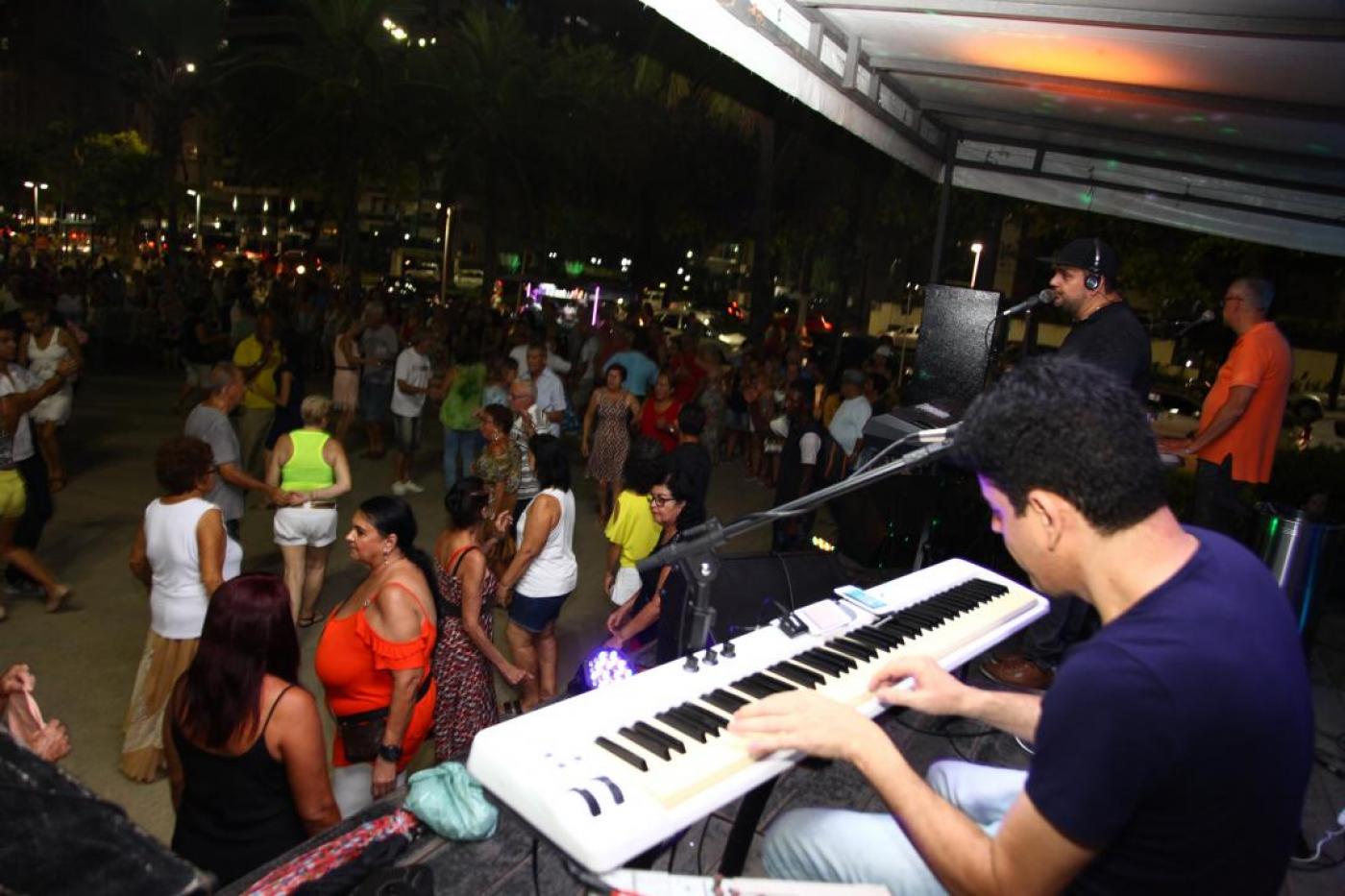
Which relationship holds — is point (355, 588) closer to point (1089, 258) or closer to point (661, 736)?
point (661, 736)

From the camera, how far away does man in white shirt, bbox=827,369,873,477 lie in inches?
334

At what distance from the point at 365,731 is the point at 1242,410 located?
15.5ft

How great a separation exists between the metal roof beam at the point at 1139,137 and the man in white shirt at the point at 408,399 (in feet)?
18.4

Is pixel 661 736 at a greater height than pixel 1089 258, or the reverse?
pixel 1089 258

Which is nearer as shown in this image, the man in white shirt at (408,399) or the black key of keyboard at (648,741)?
the black key of keyboard at (648,741)

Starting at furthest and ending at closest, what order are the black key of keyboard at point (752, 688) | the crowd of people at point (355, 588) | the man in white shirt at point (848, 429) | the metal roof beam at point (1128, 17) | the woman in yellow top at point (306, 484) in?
the man in white shirt at point (848, 429) < the woman in yellow top at point (306, 484) < the metal roof beam at point (1128, 17) < the crowd of people at point (355, 588) < the black key of keyboard at point (752, 688)

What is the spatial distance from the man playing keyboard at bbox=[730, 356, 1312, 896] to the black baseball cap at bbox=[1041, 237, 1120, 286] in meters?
2.67

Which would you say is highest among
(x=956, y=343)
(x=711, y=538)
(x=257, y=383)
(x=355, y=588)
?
(x=956, y=343)

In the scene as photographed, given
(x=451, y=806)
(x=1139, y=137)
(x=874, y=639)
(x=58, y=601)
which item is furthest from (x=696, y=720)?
(x=1139, y=137)

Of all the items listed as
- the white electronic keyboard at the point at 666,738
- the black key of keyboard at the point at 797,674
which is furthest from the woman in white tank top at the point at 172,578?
the black key of keyboard at the point at 797,674

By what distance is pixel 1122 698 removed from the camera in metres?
1.44

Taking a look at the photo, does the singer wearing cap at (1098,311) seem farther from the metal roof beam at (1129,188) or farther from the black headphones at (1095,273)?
the metal roof beam at (1129,188)

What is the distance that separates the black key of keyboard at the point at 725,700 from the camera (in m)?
2.41

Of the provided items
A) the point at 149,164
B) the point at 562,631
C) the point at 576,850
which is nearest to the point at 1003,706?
the point at 576,850
